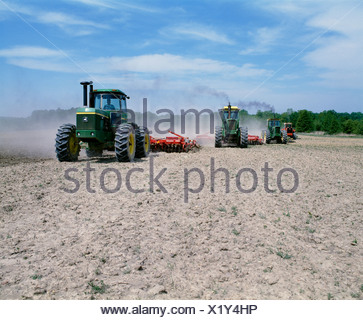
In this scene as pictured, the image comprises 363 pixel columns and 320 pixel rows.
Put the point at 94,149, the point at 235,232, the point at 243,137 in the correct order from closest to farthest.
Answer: the point at 235,232 → the point at 94,149 → the point at 243,137

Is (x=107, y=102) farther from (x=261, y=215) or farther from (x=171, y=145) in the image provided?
(x=261, y=215)

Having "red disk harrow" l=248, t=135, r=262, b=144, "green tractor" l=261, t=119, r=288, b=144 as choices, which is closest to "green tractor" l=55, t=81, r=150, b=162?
"red disk harrow" l=248, t=135, r=262, b=144

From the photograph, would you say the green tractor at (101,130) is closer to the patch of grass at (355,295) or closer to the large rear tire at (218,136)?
the large rear tire at (218,136)

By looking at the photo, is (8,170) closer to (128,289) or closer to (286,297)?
(128,289)

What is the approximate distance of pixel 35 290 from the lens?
4.36 meters

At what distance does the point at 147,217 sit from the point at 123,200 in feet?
4.25

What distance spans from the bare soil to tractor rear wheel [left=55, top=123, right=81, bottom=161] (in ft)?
10.9

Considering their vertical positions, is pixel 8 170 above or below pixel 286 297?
above

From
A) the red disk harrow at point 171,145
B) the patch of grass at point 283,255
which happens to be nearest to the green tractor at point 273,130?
the red disk harrow at point 171,145

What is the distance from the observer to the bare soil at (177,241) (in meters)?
4.51

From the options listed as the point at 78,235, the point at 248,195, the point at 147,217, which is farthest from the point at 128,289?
the point at 248,195

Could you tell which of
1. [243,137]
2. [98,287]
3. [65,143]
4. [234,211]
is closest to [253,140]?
[243,137]

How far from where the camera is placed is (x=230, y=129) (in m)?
22.3

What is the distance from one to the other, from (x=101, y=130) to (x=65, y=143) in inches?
60.1
